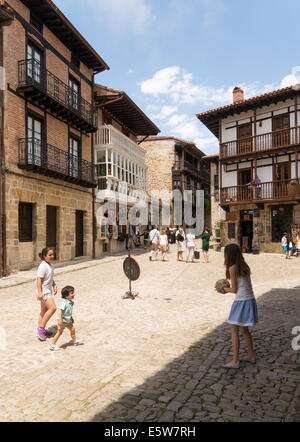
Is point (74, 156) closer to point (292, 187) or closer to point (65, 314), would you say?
point (292, 187)

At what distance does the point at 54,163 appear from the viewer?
1546 centimetres

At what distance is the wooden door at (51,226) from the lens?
51.3ft

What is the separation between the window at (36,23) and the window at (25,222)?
25.2 feet

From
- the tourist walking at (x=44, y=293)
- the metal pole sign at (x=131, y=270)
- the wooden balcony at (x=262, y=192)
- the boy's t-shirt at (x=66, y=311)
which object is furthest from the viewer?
the wooden balcony at (x=262, y=192)

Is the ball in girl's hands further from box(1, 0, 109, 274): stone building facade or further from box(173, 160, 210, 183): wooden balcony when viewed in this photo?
box(173, 160, 210, 183): wooden balcony

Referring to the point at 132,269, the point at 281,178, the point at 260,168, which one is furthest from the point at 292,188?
the point at 132,269

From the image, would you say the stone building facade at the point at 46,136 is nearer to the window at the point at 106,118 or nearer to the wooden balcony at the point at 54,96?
the wooden balcony at the point at 54,96

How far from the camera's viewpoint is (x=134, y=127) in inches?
1013

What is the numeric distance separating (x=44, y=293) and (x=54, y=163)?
11030 mm

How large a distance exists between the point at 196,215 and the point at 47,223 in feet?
96.7

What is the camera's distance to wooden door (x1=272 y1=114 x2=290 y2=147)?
20.8 m

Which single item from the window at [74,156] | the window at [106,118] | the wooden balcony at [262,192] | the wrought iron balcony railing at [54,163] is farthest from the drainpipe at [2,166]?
the wooden balcony at [262,192]

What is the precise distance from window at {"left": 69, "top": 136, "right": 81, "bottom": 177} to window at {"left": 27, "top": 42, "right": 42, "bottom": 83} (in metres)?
3.66
